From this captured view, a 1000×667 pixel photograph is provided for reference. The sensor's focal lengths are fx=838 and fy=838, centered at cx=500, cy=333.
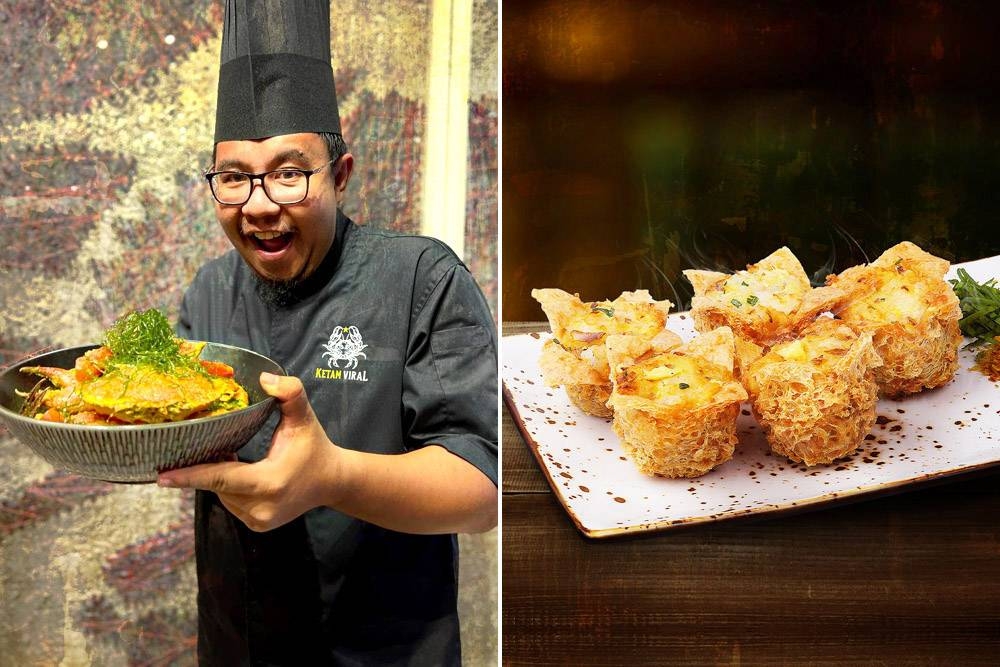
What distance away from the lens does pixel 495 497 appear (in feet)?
5.68

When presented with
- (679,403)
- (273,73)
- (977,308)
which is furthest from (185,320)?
(977,308)

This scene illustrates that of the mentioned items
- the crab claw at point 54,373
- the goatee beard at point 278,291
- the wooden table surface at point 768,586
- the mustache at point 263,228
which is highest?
the mustache at point 263,228

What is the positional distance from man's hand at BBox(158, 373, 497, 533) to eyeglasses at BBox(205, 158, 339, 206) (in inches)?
16.9

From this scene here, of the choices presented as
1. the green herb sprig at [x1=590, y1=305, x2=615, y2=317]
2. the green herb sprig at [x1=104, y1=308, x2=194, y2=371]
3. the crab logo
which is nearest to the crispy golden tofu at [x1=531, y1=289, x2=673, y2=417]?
the green herb sprig at [x1=590, y1=305, x2=615, y2=317]

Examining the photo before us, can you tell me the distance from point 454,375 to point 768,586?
711mm

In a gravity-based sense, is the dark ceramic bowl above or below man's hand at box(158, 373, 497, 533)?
above

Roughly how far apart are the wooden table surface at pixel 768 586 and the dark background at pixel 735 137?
0.43 m

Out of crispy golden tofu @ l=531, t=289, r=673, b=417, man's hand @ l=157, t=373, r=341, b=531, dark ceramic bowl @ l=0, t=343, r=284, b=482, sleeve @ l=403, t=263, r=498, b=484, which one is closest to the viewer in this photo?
dark ceramic bowl @ l=0, t=343, r=284, b=482

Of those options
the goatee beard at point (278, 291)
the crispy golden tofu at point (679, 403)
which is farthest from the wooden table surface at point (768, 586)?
the goatee beard at point (278, 291)

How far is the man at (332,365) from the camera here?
164 cm

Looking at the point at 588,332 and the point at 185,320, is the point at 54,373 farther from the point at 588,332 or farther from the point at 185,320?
the point at 588,332

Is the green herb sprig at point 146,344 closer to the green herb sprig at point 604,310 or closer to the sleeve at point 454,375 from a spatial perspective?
the sleeve at point 454,375

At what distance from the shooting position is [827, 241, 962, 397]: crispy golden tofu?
4.92 ft

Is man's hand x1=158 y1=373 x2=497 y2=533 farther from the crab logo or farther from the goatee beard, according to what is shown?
the goatee beard
